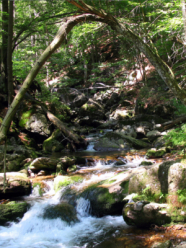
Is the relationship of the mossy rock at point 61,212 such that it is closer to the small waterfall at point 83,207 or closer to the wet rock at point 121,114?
the small waterfall at point 83,207

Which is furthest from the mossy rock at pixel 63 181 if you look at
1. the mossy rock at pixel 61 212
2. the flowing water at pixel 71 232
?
the mossy rock at pixel 61 212

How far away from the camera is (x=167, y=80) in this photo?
3975 millimetres

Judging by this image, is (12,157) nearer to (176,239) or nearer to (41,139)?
(41,139)

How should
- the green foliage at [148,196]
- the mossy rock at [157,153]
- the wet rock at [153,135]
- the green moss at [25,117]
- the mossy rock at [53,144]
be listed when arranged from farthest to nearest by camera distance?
the wet rock at [153,135] → the green moss at [25,117] → the mossy rock at [53,144] → the mossy rock at [157,153] → the green foliage at [148,196]

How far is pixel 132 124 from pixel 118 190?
9.64m

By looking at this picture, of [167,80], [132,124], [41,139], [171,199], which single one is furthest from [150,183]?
[132,124]

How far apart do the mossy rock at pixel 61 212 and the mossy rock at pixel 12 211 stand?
24.5 inches

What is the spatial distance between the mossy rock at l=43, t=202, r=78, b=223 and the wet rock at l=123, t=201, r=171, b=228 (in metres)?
1.64

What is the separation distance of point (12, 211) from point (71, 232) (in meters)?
1.71

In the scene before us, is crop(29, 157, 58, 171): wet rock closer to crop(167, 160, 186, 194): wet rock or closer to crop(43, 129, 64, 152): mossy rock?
crop(43, 129, 64, 152): mossy rock

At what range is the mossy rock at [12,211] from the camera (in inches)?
201

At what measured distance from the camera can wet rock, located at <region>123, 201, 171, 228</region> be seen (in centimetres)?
427

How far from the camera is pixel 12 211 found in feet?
17.3

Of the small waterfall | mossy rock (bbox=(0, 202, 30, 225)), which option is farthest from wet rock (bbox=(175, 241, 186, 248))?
mossy rock (bbox=(0, 202, 30, 225))
